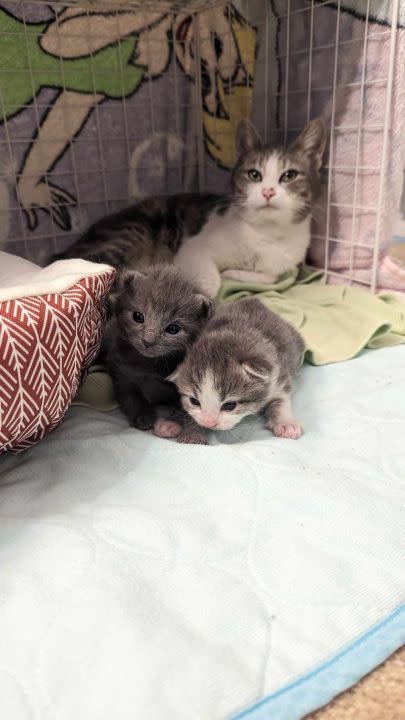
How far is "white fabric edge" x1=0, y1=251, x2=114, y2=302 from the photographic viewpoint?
2.99ft

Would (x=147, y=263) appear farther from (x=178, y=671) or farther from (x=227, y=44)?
(x=178, y=671)

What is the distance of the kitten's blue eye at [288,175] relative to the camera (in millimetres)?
1843

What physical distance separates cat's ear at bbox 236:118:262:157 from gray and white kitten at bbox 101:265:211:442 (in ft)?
2.72

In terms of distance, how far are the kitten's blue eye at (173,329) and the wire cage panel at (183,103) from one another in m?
0.80

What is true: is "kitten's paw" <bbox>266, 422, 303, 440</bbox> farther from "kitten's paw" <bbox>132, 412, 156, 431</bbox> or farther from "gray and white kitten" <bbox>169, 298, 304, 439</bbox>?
"kitten's paw" <bbox>132, 412, 156, 431</bbox>

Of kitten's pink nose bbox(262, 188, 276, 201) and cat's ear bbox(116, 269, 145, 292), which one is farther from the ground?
kitten's pink nose bbox(262, 188, 276, 201)

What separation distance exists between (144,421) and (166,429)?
56 millimetres

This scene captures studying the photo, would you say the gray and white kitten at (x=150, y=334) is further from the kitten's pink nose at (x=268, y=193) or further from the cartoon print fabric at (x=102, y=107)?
the cartoon print fabric at (x=102, y=107)

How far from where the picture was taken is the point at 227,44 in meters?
2.05

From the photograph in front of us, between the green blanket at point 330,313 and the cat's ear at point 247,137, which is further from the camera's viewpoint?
the cat's ear at point 247,137

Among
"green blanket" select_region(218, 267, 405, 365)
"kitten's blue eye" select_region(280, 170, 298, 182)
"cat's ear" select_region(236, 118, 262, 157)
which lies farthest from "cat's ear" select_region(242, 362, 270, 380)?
"cat's ear" select_region(236, 118, 262, 157)

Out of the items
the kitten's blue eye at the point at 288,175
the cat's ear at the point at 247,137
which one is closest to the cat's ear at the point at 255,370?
the kitten's blue eye at the point at 288,175

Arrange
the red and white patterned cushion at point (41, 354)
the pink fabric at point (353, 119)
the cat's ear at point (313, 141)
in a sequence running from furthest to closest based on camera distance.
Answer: the cat's ear at point (313, 141) < the pink fabric at point (353, 119) < the red and white patterned cushion at point (41, 354)

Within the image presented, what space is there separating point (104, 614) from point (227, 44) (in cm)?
204
